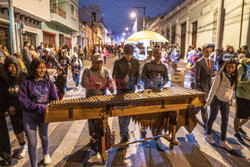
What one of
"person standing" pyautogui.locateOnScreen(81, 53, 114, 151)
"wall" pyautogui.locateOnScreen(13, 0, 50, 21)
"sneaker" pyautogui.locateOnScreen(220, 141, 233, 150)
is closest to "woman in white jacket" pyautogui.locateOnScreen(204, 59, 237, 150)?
"sneaker" pyautogui.locateOnScreen(220, 141, 233, 150)

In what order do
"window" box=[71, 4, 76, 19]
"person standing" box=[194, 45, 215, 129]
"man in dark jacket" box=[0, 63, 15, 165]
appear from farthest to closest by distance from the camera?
"window" box=[71, 4, 76, 19], "person standing" box=[194, 45, 215, 129], "man in dark jacket" box=[0, 63, 15, 165]

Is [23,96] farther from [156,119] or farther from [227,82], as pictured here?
[227,82]

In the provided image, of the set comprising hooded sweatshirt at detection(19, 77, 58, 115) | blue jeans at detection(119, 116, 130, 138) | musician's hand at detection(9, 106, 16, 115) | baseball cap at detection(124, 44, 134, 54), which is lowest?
blue jeans at detection(119, 116, 130, 138)

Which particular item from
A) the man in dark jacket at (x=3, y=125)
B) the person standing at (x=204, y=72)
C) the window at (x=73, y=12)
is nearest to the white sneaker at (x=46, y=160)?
the man in dark jacket at (x=3, y=125)

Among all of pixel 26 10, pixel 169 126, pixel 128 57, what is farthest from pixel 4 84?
pixel 26 10

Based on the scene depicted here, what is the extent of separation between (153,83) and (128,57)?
2.89 feet

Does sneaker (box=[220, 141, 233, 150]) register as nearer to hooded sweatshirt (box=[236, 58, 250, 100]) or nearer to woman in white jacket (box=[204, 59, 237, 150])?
woman in white jacket (box=[204, 59, 237, 150])

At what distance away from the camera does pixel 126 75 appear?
440 cm

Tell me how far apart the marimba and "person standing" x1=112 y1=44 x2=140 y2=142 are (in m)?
0.66

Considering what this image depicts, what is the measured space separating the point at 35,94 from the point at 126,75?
6.49 ft

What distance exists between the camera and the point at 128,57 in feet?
14.6

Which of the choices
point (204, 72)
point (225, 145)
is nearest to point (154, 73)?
point (204, 72)

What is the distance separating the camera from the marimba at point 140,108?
3070 millimetres

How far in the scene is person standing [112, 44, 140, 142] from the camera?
438 cm
